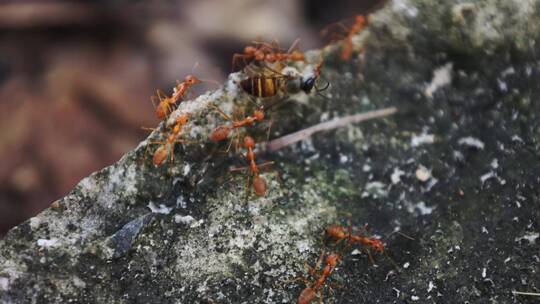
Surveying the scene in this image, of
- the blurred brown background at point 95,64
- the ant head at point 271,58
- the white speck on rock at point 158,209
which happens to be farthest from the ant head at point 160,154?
the blurred brown background at point 95,64

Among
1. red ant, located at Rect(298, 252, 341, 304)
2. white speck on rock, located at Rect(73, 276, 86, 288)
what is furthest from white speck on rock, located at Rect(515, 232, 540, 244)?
white speck on rock, located at Rect(73, 276, 86, 288)

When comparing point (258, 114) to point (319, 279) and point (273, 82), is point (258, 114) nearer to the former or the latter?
point (273, 82)

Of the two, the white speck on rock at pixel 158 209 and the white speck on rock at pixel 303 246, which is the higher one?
the white speck on rock at pixel 158 209

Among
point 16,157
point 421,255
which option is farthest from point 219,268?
point 16,157

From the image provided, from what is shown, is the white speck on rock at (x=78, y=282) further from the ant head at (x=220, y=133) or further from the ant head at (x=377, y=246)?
the ant head at (x=377, y=246)

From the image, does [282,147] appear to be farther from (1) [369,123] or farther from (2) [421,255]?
(2) [421,255]

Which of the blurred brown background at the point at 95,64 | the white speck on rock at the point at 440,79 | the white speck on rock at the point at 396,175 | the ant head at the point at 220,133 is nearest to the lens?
the ant head at the point at 220,133

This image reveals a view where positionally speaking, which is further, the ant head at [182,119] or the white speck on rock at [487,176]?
the white speck on rock at [487,176]

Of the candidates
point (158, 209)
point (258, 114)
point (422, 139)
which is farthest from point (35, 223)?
point (422, 139)
